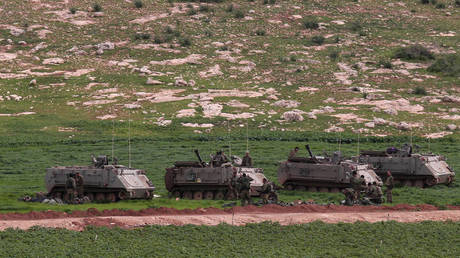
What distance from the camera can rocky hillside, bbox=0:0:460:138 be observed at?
2835 inches

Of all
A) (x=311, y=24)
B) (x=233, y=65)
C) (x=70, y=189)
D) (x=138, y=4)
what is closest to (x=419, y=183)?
(x=70, y=189)

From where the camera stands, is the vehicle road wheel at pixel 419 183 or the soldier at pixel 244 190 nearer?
the soldier at pixel 244 190

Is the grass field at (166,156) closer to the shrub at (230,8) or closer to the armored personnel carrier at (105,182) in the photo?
the armored personnel carrier at (105,182)

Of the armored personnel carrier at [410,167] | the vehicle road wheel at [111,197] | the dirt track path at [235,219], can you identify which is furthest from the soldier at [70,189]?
the armored personnel carrier at [410,167]

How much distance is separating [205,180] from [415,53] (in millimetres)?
45547

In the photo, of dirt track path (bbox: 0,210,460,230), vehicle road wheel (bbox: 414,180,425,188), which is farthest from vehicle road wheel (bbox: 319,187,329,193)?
dirt track path (bbox: 0,210,460,230)

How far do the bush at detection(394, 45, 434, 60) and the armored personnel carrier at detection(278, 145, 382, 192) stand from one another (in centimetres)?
3992

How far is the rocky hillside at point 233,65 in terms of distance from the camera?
72000mm

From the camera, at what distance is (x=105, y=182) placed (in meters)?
43.1

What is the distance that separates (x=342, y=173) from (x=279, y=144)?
18.4 meters

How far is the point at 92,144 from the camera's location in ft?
213

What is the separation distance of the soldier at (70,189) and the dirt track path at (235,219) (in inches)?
271

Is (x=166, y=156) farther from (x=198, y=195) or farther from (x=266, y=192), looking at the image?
(x=266, y=192)

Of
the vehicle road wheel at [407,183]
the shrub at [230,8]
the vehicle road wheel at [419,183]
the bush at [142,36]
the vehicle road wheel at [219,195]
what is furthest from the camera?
the shrub at [230,8]
